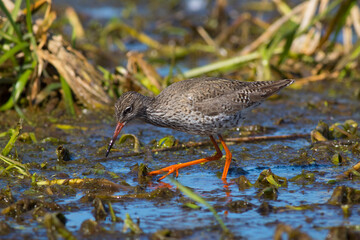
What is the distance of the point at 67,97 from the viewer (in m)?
9.54

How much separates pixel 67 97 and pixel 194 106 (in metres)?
3.25

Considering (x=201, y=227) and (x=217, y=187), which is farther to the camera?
(x=217, y=187)

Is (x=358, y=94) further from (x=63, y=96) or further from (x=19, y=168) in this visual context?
(x=19, y=168)

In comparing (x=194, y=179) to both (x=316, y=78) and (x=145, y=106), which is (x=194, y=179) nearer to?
(x=145, y=106)

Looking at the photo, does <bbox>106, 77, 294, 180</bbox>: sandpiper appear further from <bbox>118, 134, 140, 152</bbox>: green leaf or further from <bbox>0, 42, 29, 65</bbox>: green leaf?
<bbox>0, 42, 29, 65</bbox>: green leaf

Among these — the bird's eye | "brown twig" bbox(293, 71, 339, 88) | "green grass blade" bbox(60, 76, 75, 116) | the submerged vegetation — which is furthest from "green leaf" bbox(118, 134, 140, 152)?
"brown twig" bbox(293, 71, 339, 88)

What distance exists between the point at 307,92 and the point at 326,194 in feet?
17.9

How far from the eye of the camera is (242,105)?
745 centimetres

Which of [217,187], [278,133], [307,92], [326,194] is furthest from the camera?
[307,92]

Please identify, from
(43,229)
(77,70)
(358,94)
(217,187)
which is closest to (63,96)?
(77,70)

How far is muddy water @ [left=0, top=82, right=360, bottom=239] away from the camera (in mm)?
5258

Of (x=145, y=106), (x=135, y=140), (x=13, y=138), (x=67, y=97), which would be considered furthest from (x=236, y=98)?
(x=67, y=97)

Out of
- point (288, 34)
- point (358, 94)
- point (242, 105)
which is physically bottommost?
point (242, 105)

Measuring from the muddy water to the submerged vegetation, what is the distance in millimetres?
18
